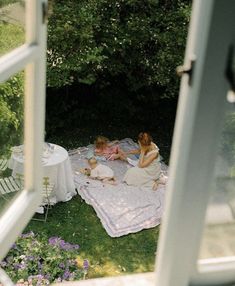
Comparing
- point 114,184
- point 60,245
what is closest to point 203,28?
point 60,245

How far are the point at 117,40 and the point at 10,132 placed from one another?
4.88 metres

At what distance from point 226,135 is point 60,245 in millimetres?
3595

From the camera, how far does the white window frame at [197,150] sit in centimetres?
120

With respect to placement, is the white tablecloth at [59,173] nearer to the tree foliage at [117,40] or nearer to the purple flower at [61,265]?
the tree foliage at [117,40]

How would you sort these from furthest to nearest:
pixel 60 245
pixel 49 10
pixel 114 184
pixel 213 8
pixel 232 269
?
pixel 114 184 < pixel 60 245 < pixel 49 10 < pixel 232 269 < pixel 213 8

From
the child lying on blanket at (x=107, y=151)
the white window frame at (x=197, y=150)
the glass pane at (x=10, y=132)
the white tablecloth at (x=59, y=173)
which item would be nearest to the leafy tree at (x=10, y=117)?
the glass pane at (x=10, y=132)

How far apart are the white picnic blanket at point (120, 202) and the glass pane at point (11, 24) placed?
3776mm

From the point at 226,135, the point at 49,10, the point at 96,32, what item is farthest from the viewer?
the point at 96,32

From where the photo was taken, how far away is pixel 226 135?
1.33 metres

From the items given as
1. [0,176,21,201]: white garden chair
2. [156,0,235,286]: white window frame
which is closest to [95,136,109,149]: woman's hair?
[0,176,21,201]: white garden chair

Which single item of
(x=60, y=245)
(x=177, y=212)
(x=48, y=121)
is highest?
(x=177, y=212)

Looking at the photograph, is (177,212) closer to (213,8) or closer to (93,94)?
(213,8)

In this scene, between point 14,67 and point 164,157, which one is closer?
point 14,67

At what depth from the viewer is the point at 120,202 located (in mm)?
5766
